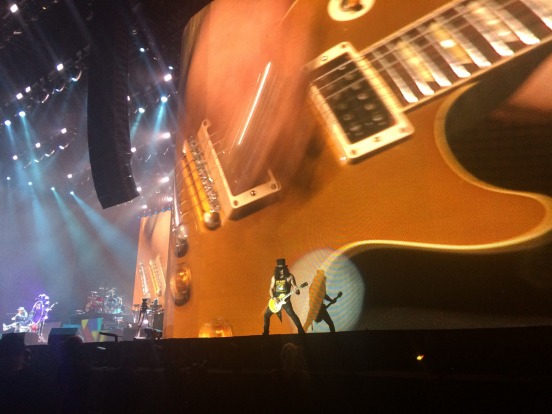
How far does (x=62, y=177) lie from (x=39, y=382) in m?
10.7

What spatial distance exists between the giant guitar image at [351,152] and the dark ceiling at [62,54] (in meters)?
1.71

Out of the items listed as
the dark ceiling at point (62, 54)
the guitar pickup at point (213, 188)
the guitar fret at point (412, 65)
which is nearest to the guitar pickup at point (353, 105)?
the guitar fret at point (412, 65)

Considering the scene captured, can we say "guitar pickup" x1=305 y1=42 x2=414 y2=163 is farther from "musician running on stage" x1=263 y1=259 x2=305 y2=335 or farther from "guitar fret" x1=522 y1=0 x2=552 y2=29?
"musician running on stage" x1=263 y1=259 x2=305 y2=335

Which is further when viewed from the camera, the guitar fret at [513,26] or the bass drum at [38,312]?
the bass drum at [38,312]

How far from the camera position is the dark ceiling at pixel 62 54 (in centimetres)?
612

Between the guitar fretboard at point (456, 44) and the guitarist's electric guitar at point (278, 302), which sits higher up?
the guitar fretboard at point (456, 44)

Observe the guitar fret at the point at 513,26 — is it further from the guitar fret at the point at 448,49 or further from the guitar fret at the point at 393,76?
the guitar fret at the point at 393,76

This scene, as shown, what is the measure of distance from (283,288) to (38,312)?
10170 mm

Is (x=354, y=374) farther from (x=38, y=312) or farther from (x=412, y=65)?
(x=38, y=312)

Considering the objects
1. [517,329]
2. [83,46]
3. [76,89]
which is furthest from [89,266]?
[517,329]

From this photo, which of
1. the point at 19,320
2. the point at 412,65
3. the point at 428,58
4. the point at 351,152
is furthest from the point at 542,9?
the point at 19,320

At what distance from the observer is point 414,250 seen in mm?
2932

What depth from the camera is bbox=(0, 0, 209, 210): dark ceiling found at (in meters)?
6.12

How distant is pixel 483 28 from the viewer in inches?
117
